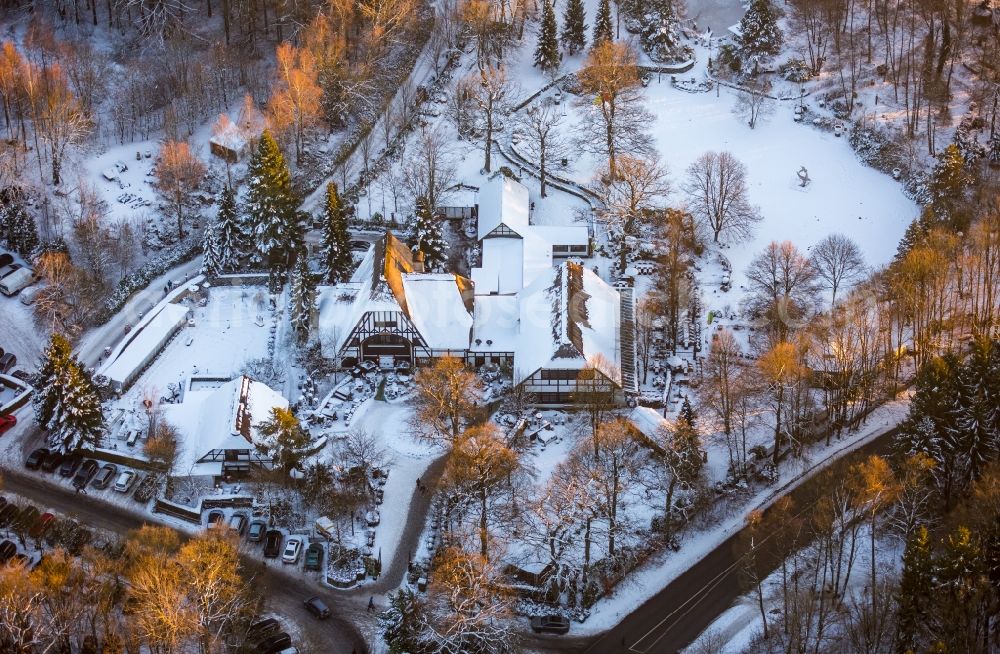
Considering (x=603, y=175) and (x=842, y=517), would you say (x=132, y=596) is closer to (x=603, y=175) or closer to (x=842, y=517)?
(x=842, y=517)

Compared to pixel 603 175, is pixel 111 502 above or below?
below

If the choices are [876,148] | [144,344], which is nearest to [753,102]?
[876,148]

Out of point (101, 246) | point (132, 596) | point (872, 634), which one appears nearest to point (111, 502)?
point (132, 596)

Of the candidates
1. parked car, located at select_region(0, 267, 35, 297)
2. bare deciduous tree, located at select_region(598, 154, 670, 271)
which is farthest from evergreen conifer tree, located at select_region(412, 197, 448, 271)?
parked car, located at select_region(0, 267, 35, 297)

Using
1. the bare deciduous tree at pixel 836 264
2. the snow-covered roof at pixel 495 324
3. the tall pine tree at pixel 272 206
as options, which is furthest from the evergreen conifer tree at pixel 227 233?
the bare deciduous tree at pixel 836 264

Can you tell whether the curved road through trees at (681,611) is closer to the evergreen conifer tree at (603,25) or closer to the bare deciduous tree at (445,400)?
the bare deciduous tree at (445,400)

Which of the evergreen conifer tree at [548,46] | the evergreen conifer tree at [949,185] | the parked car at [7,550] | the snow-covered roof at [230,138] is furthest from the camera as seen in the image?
the evergreen conifer tree at [548,46]

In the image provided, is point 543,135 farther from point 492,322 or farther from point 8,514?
point 8,514

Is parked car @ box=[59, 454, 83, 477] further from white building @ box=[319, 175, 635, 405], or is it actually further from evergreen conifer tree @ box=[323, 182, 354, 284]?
evergreen conifer tree @ box=[323, 182, 354, 284]
